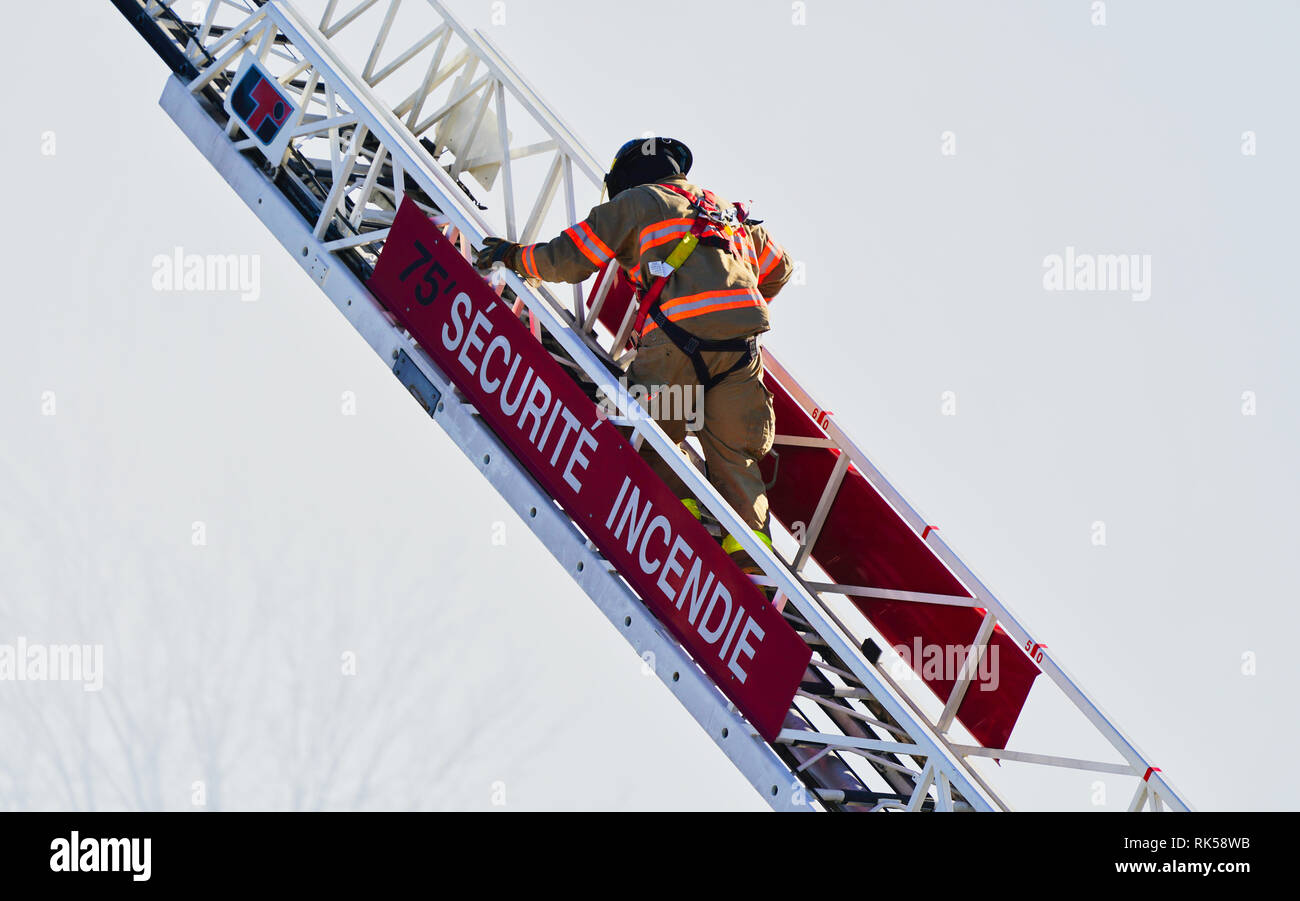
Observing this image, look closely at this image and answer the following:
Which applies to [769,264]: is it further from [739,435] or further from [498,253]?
[498,253]

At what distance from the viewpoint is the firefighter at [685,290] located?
7.99 meters

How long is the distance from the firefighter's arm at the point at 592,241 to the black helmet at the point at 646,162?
0.90ft

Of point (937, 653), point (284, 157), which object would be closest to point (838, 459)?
point (937, 653)

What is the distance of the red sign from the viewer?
302 inches

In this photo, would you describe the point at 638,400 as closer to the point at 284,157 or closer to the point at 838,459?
the point at 838,459

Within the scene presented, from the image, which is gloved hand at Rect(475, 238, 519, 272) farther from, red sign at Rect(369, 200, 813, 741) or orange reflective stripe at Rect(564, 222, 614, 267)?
orange reflective stripe at Rect(564, 222, 614, 267)

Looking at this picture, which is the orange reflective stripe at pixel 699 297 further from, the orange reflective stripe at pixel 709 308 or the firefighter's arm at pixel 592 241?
the firefighter's arm at pixel 592 241

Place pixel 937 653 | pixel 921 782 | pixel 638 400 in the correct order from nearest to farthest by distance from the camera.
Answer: pixel 921 782 → pixel 638 400 → pixel 937 653

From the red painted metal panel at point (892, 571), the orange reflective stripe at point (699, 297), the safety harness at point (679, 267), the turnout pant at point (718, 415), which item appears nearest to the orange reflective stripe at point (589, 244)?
the safety harness at point (679, 267)

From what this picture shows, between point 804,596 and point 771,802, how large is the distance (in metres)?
1.00

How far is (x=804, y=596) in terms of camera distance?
7652mm

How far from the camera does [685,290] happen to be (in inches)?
317

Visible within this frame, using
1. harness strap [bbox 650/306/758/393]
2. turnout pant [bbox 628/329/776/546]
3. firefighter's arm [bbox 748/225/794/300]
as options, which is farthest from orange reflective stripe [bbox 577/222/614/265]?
firefighter's arm [bbox 748/225/794/300]

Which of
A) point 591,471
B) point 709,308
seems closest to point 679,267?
point 709,308
